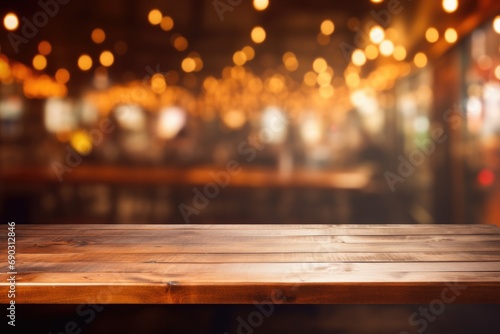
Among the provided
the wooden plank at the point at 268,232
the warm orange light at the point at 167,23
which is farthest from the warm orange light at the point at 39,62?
the wooden plank at the point at 268,232

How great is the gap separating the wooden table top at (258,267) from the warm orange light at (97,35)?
227 inches

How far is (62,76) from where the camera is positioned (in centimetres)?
765

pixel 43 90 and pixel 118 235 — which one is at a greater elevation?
pixel 43 90

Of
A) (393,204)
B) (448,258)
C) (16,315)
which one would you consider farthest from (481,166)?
(16,315)

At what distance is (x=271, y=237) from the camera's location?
169 centimetres

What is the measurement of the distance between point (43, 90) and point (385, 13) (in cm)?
554

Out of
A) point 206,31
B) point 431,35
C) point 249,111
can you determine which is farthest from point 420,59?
point 249,111

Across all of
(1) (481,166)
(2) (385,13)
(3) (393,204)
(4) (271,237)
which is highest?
(2) (385,13)

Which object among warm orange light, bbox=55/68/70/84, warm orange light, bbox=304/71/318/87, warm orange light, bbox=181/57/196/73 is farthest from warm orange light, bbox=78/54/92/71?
warm orange light, bbox=304/71/318/87

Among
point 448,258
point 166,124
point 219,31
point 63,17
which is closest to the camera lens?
point 448,258

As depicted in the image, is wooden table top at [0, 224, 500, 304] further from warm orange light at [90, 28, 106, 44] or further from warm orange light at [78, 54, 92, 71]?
warm orange light at [90, 28, 106, 44]

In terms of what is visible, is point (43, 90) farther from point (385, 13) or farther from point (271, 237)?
point (271, 237)

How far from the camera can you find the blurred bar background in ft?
16.3

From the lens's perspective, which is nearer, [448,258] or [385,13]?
[448,258]
